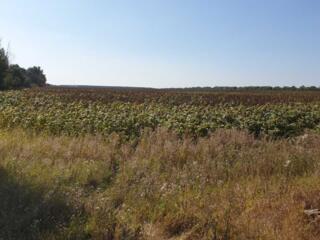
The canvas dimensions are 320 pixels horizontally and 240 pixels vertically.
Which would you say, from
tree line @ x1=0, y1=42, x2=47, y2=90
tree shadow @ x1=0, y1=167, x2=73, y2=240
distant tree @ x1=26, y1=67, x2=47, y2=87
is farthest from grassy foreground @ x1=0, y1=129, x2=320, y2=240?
distant tree @ x1=26, y1=67, x2=47, y2=87

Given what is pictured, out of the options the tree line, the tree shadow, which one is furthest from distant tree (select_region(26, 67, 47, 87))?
the tree shadow

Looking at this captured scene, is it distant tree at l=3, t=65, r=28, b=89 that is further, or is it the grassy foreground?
distant tree at l=3, t=65, r=28, b=89

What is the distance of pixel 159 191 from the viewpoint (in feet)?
19.0

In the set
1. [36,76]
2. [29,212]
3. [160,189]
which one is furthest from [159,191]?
[36,76]

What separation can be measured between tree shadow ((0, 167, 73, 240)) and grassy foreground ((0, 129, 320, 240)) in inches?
0.4

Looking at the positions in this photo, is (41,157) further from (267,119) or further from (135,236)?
(267,119)

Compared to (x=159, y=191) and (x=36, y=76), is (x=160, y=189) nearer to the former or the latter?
(x=159, y=191)

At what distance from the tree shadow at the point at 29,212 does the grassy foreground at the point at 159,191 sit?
0.01 meters

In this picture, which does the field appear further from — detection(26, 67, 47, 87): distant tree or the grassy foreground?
detection(26, 67, 47, 87): distant tree

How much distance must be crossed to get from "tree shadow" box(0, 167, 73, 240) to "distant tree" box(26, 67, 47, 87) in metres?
97.2

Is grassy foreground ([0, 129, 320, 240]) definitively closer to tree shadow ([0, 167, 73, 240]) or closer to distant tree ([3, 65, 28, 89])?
tree shadow ([0, 167, 73, 240])

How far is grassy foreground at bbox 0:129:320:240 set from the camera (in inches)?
184

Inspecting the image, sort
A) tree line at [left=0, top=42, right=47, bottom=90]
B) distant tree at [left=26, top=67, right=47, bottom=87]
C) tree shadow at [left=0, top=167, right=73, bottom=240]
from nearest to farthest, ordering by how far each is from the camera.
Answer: tree shadow at [left=0, top=167, right=73, bottom=240], tree line at [left=0, top=42, right=47, bottom=90], distant tree at [left=26, top=67, right=47, bottom=87]

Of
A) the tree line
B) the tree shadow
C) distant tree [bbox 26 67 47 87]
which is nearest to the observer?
the tree shadow
